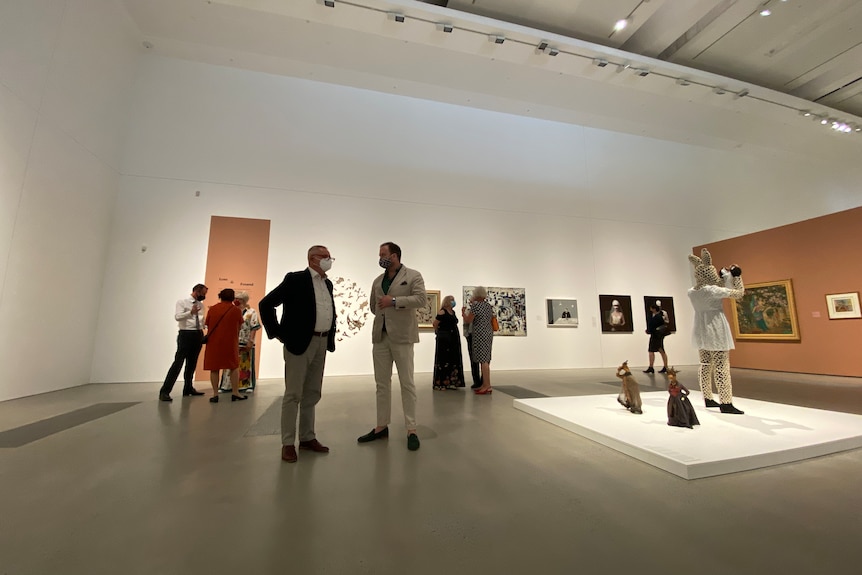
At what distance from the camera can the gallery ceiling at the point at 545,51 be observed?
5.62 m

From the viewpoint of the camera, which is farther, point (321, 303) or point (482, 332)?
point (482, 332)

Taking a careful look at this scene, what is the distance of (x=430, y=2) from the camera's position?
577 centimetres

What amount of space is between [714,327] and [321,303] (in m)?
4.08

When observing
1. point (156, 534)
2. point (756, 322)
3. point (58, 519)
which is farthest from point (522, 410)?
point (756, 322)

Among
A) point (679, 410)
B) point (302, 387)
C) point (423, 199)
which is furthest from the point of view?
point (423, 199)

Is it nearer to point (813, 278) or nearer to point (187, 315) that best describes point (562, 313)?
point (813, 278)

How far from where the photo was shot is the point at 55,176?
4852 mm

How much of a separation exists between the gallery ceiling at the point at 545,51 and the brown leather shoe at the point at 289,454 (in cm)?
637

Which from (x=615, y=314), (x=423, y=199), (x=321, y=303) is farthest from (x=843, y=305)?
(x=321, y=303)

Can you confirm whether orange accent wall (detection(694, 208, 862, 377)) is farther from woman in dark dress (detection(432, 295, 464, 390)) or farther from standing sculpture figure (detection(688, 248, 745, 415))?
woman in dark dress (detection(432, 295, 464, 390))

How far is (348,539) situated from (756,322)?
10.7 meters

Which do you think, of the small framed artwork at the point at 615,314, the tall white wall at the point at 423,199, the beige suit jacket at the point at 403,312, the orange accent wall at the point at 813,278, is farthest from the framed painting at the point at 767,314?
the beige suit jacket at the point at 403,312

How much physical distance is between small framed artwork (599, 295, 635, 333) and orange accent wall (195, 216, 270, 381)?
811cm

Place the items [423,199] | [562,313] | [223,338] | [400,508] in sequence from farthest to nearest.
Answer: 1. [562,313]
2. [423,199]
3. [223,338]
4. [400,508]
